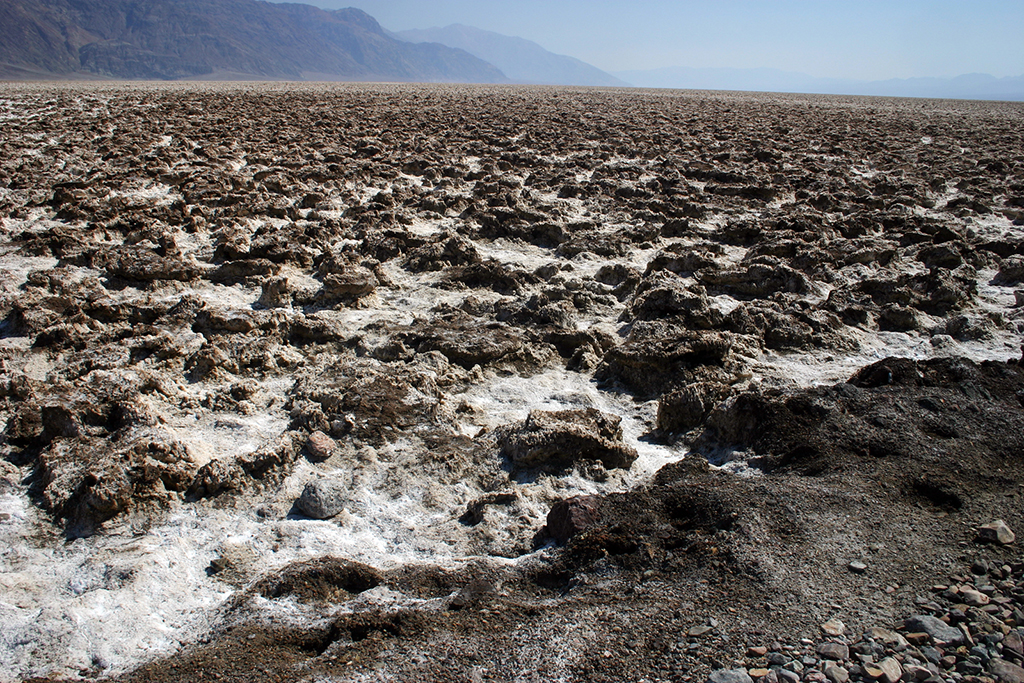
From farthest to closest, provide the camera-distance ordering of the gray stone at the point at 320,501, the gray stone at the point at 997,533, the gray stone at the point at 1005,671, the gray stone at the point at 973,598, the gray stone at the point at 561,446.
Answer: the gray stone at the point at 561,446 → the gray stone at the point at 320,501 → the gray stone at the point at 997,533 → the gray stone at the point at 973,598 → the gray stone at the point at 1005,671

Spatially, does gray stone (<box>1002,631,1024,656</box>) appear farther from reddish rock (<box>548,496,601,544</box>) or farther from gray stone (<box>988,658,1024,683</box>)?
reddish rock (<box>548,496,601,544</box>)

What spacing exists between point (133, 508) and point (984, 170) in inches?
443

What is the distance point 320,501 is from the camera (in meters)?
2.53

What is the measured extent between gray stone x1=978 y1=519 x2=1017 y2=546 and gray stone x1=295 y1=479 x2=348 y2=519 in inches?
84.8

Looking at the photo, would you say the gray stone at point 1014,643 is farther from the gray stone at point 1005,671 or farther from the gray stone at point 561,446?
the gray stone at point 561,446

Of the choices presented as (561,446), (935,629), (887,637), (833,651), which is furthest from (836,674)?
(561,446)

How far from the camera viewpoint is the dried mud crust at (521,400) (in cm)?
194

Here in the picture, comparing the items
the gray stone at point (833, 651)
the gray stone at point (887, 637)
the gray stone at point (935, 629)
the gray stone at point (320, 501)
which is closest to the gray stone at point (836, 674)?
the gray stone at point (833, 651)

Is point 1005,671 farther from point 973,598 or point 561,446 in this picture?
point 561,446

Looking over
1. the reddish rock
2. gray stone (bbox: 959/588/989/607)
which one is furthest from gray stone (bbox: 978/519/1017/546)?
the reddish rock

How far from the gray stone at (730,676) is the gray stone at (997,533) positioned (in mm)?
1016

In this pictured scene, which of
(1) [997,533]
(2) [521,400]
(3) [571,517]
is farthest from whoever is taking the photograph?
(2) [521,400]

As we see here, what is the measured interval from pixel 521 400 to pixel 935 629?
2037mm

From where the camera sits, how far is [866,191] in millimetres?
8055
